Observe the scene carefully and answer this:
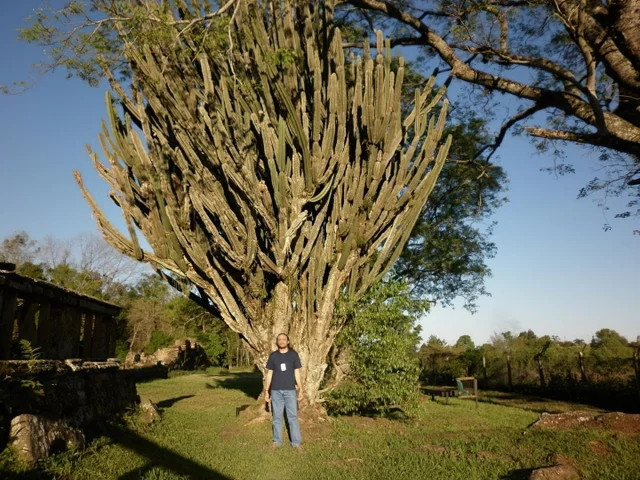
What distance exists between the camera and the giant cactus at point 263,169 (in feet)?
28.8

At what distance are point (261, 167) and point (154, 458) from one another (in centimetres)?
528

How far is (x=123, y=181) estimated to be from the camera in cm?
903

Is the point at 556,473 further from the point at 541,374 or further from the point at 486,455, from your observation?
the point at 541,374

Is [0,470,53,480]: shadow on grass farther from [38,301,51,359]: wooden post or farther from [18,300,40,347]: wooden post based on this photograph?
[38,301,51,359]: wooden post

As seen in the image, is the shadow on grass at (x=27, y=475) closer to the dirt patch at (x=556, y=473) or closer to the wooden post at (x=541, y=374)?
the dirt patch at (x=556, y=473)

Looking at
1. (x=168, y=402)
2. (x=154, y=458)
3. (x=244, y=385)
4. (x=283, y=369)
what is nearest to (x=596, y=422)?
(x=283, y=369)

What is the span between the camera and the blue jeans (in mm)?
6863

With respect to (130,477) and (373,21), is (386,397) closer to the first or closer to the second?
(130,477)

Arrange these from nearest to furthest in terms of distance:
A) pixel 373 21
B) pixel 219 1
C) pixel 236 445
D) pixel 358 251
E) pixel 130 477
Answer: pixel 130 477
pixel 236 445
pixel 219 1
pixel 358 251
pixel 373 21

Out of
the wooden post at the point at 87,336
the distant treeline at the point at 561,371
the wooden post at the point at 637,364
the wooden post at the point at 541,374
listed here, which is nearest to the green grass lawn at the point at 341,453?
the wooden post at the point at 87,336

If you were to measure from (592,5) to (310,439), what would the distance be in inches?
329

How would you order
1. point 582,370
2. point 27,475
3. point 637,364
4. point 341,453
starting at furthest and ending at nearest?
point 582,370, point 637,364, point 341,453, point 27,475

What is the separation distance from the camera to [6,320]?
6.23 meters

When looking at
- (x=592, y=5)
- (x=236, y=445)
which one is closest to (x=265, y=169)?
(x=236, y=445)
